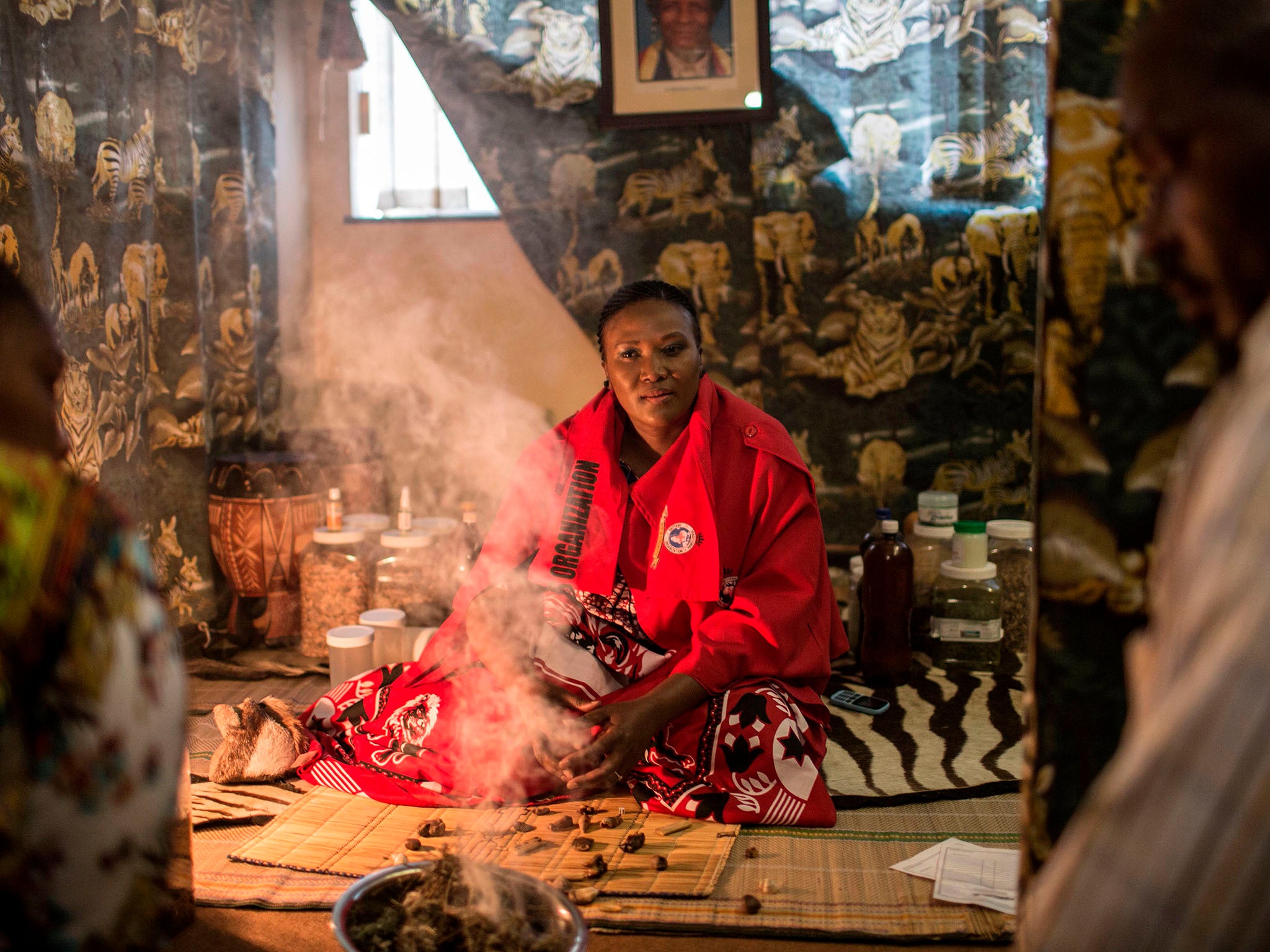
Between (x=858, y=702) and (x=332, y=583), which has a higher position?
(x=332, y=583)

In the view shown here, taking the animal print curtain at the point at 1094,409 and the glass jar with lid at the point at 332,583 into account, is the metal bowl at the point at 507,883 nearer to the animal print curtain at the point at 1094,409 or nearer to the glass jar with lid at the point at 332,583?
the animal print curtain at the point at 1094,409

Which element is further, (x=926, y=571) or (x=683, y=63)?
(x=683, y=63)

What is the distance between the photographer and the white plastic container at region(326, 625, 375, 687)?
9.09ft

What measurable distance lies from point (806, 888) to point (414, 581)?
1905 millimetres

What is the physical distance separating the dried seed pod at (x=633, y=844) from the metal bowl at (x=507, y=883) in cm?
54

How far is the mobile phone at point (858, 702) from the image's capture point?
9.21ft

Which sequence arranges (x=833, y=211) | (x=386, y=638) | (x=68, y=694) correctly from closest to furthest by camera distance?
(x=68, y=694) < (x=386, y=638) < (x=833, y=211)

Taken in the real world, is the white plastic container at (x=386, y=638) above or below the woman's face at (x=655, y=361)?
below

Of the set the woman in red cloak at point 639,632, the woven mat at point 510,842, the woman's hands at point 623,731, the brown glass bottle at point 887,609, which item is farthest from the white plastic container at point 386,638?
the brown glass bottle at point 887,609

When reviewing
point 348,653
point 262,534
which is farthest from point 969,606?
point 262,534

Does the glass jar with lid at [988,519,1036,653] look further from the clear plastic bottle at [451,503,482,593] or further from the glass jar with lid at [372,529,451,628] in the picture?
the glass jar with lid at [372,529,451,628]

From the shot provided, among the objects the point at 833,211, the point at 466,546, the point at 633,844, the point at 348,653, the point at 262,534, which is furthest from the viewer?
the point at 833,211

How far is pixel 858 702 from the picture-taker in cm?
287

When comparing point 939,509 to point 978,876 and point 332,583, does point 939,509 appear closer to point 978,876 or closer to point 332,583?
point 978,876
